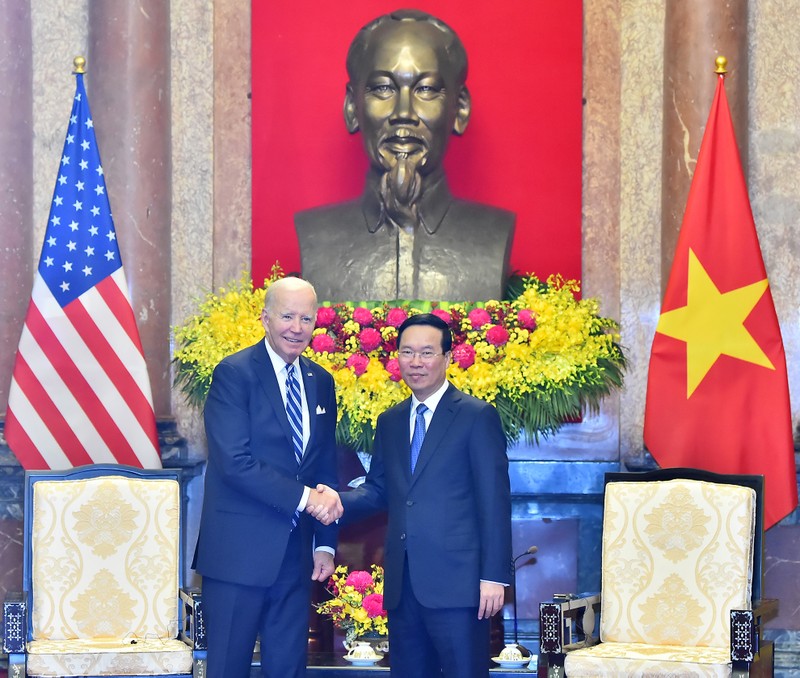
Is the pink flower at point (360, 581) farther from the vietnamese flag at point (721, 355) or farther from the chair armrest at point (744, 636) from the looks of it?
the chair armrest at point (744, 636)

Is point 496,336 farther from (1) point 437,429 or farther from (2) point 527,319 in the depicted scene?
(1) point 437,429

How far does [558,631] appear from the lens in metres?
5.09

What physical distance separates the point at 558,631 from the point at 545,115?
328cm

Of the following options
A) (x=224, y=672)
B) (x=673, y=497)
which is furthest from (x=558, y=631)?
(x=224, y=672)

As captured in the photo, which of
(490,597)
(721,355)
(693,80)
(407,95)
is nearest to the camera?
(490,597)

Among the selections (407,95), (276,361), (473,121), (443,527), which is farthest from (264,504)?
(473,121)

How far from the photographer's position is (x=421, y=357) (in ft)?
15.5

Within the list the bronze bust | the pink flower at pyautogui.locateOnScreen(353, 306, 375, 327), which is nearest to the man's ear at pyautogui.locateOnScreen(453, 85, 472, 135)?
the bronze bust

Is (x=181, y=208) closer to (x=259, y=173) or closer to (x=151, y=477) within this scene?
(x=259, y=173)

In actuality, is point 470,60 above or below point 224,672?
above

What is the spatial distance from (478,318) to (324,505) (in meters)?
1.93

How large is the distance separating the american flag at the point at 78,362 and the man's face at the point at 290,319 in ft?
6.10

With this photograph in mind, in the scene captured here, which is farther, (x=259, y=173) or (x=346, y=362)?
(x=259, y=173)

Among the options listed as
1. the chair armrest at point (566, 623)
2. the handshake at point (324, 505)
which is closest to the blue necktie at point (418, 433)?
the handshake at point (324, 505)
